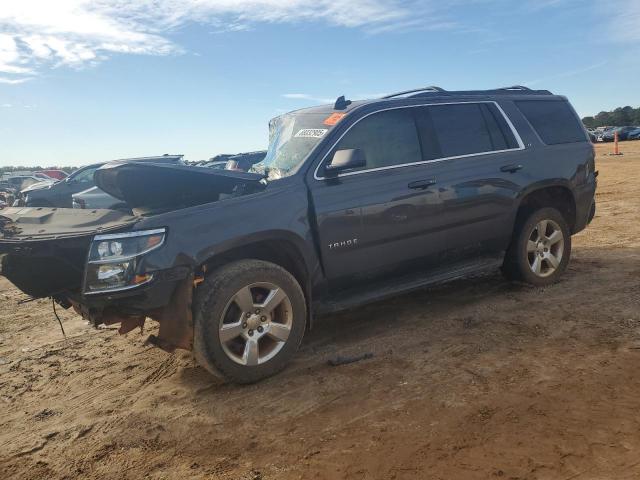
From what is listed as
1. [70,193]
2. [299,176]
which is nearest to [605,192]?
[299,176]

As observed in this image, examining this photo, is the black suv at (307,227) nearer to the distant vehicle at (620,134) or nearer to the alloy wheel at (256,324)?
the alloy wheel at (256,324)

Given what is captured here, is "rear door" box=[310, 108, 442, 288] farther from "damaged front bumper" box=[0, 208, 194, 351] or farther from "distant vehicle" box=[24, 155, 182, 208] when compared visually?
Result: "distant vehicle" box=[24, 155, 182, 208]

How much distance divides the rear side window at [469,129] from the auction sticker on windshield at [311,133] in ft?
3.58

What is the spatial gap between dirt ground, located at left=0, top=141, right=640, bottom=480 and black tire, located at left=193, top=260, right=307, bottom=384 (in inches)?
5.8

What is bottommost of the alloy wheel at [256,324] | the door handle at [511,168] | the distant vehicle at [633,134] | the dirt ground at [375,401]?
the dirt ground at [375,401]

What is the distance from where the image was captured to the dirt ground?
2.65 metres

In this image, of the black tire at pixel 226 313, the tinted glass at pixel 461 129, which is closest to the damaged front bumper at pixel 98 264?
the black tire at pixel 226 313

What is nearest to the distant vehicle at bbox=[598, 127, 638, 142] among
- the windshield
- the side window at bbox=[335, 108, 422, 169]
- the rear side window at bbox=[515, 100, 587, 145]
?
the rear side window at bbox=[515, 100, 587, 145]

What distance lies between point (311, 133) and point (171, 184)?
1333 mm

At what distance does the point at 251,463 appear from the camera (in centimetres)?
275

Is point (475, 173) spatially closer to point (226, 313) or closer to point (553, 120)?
point (553, 120)

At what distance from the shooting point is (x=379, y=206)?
4.21 meters

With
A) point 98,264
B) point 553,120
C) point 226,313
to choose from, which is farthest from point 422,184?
point 98,264

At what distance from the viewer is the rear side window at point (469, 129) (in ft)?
15.6
